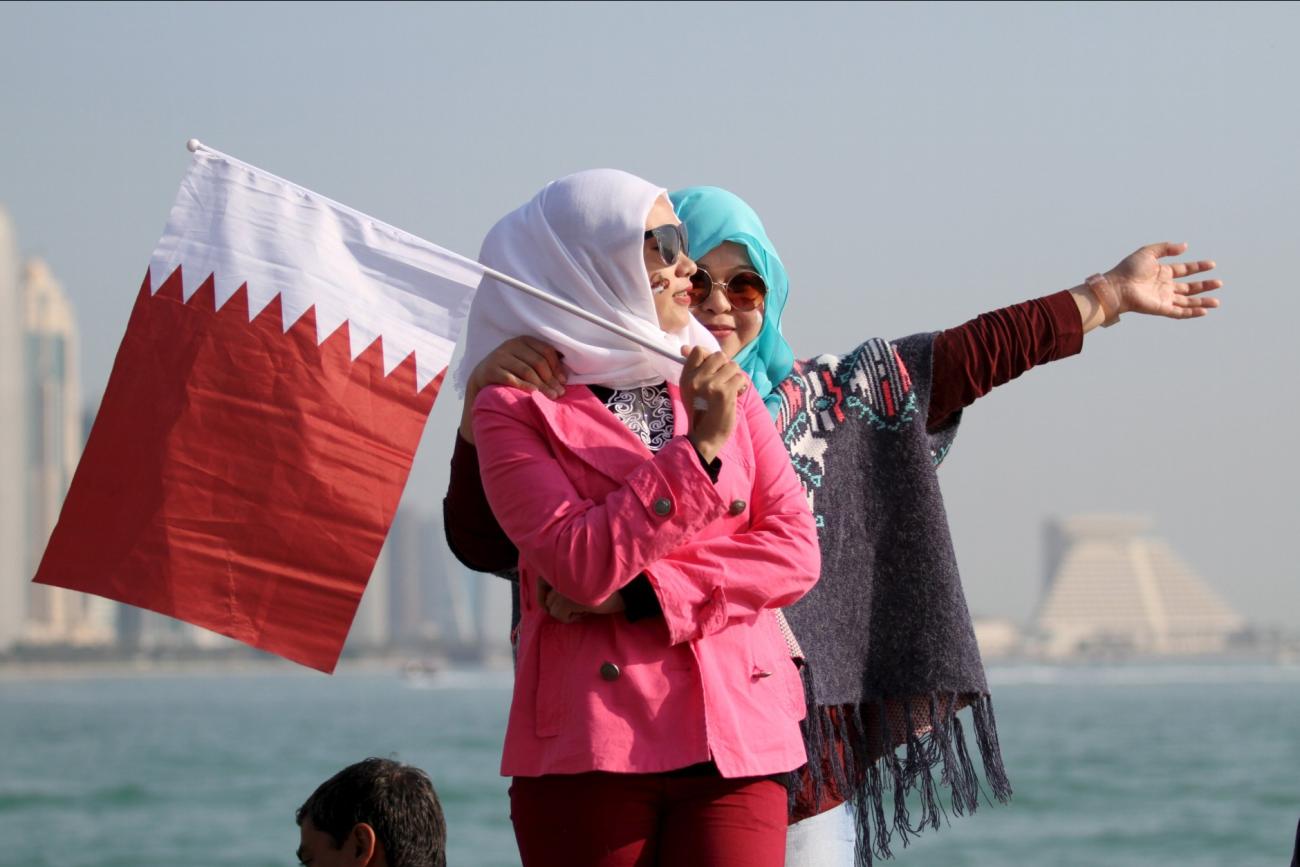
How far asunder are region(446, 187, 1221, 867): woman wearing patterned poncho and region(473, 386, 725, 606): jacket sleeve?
698 millimetres

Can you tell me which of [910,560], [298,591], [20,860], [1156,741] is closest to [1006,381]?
[910,560]

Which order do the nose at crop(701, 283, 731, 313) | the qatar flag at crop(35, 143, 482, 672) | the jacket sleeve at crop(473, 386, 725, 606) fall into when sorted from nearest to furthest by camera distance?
the jacket sleeve at crop(473, 386, 725, 606) < the qatar flag at crop(35, 143, 482, 672) < the nose at crop(701, 283, 731, 313)

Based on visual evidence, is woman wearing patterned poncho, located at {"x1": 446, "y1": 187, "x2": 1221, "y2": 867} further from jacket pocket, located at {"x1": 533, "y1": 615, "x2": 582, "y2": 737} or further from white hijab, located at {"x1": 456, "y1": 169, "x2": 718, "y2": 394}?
jacket pocket, located at {"x1": 533, "y1": 615, "x2": 582, "y2": 737}

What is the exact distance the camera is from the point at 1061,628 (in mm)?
138250

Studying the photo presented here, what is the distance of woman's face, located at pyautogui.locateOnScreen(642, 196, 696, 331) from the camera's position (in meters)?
2.59

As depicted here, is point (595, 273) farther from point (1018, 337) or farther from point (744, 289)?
point (1018, 337)

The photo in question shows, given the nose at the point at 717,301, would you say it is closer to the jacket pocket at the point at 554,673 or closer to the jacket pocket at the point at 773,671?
the jacket pocket at the point at 773,671

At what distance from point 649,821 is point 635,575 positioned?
1.06ft

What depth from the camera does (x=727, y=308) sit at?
10.2 ft

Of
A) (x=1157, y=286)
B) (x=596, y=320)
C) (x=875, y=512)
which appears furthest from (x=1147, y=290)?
(x=596, y=320)

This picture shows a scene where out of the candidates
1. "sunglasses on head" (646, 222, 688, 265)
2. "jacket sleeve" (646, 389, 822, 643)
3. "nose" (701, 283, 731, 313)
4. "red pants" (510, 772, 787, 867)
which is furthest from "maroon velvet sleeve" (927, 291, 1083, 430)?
"red pants" (510, 772, 787, 867)

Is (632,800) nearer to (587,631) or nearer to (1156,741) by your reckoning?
(587,631)

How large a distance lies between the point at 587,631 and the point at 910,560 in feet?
2.95

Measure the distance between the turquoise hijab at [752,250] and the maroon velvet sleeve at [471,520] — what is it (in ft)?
1.73
